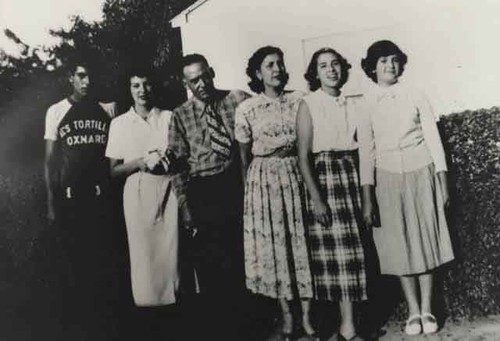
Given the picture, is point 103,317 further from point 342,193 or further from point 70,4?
point 70,4

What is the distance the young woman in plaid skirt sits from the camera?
312 centimetres

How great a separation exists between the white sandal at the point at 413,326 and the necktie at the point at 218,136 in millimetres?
1583

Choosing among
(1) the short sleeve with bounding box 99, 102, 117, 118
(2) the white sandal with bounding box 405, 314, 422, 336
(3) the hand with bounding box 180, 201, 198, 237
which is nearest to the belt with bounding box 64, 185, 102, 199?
(1) the short sleeve with bounding box 99, 102, 117, 118

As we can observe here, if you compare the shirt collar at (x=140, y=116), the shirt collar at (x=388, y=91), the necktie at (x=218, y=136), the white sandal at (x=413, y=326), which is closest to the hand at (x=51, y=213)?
the shirt collar at (x=140, y=116)

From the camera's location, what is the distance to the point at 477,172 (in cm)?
334

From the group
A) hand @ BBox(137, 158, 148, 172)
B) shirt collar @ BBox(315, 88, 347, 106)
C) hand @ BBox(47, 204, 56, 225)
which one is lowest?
hand @ BBox(47, 204, 56, 225)

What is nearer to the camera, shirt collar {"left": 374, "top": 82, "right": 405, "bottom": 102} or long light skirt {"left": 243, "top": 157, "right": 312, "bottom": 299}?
long light skirt {"left": 243, "top": 157, "right": 312, "bottom": 299}

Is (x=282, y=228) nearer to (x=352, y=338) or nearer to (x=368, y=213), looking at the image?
(x=368, y=213)

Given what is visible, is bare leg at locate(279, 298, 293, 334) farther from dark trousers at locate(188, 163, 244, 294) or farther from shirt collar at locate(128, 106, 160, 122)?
shirt collar at locate(128, 106, 160, 122)

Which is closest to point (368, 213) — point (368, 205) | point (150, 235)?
point (368, 205)

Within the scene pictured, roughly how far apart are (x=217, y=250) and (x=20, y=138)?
4.93ft

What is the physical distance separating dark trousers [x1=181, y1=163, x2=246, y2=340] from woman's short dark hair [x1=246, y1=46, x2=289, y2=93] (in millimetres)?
558

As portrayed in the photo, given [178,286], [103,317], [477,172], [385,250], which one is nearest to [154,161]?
[178,286]

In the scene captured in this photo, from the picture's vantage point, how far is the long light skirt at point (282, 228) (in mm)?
3150
